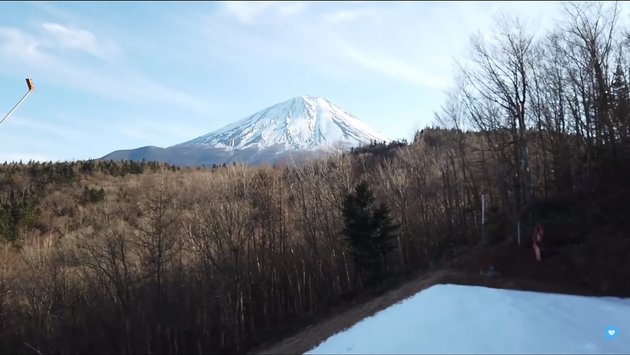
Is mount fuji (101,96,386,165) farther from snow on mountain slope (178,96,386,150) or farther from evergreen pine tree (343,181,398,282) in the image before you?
evergreen pine tree (343,181,398,282)

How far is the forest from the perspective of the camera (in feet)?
95.0

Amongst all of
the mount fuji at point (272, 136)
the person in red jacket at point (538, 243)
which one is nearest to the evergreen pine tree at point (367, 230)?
the person in red jacket at point (538, 243)

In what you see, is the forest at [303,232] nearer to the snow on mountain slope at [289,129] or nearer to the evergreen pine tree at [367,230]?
the evergreen pine tree at [367,230]

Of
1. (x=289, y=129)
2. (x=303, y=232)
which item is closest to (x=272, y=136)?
(x=289, y=129)

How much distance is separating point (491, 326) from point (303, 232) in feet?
93.2

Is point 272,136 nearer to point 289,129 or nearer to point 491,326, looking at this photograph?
point 289,129

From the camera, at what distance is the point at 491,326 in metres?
14.7

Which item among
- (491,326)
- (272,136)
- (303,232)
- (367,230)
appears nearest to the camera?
(491,326)

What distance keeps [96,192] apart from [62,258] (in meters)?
31.9

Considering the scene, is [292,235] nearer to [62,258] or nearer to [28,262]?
[62,258]

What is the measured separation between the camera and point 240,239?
39.7 metres

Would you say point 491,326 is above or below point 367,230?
below

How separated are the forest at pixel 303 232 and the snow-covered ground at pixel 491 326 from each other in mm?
9674

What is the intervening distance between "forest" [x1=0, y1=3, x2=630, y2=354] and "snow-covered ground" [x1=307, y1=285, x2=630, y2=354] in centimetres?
967
